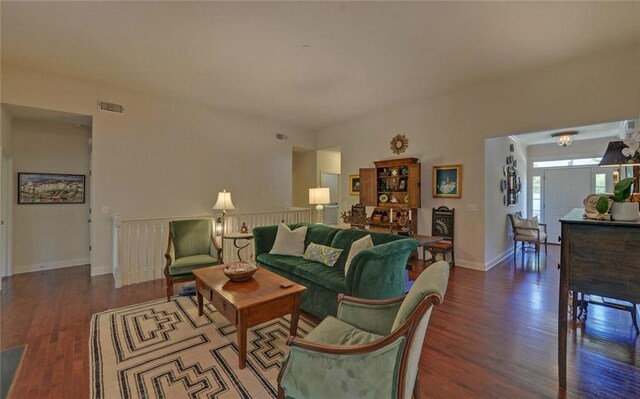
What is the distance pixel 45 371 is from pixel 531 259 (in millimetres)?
7527

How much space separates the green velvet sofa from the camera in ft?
8.38

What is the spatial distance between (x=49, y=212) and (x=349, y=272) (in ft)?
19.3

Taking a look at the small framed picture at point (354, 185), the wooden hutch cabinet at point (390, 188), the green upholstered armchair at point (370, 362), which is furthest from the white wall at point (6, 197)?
the small framed picture at point (354, 185)

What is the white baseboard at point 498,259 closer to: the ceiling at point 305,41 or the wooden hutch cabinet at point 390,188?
the wooden hutch cabinet at point 390,188

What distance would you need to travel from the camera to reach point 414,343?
1316 millimetres

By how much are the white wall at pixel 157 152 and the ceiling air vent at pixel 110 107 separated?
7 centimetres

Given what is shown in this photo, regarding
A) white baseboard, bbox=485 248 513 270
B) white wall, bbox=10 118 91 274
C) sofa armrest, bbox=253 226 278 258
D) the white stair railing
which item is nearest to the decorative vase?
white baseboard, bbox=485 248 513 270

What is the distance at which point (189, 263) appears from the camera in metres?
3.52

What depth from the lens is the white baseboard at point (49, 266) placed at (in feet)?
15.5

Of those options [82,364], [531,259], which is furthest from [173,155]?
[531,259]

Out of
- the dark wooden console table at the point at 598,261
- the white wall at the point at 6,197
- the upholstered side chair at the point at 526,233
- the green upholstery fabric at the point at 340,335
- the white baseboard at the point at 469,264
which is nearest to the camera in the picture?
the green upholstery fabric at the point at 340,335

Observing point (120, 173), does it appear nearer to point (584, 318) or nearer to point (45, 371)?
point (45, 371)

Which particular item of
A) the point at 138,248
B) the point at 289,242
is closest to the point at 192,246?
the point at 138,248

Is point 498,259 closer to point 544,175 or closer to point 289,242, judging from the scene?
point 544,175
